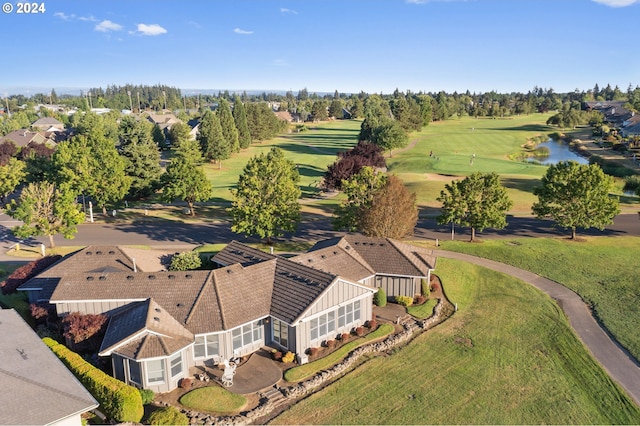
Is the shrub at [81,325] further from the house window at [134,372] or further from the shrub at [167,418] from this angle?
the shrub at [167,418]

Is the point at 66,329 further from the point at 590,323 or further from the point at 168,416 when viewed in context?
the point at 590,323

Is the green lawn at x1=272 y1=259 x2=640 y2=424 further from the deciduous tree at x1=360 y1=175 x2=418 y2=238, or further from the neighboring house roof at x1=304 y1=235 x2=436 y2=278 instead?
the deciduous tree at x1=360 y1=175 x2=418 y2=238

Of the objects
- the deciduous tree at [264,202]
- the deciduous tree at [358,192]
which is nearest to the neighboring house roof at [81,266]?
the deciduous tree at [264,202]

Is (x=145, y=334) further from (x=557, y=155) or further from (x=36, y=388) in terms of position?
(x=557, y=155)

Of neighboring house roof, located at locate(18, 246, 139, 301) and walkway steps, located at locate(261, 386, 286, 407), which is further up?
neighboring house roof, located at locate(18, 246, 139, 301)

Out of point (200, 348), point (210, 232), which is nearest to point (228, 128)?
point (210, 232)

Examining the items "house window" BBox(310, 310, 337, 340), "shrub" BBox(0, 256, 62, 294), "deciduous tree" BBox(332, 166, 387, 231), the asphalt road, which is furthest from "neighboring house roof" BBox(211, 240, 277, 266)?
"deciduous tree" BBox(332, 166, 387, 231)

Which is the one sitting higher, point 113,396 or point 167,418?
Answer: point 113,396
